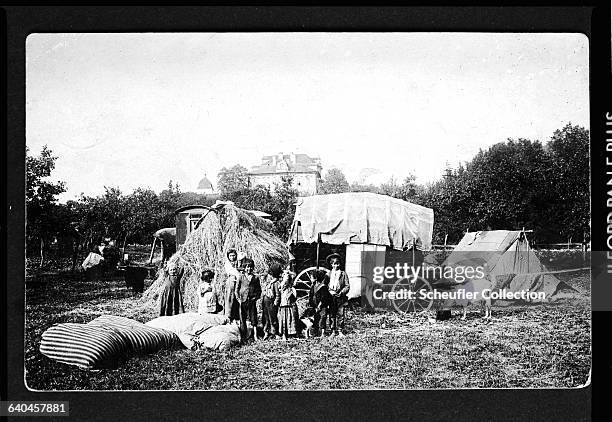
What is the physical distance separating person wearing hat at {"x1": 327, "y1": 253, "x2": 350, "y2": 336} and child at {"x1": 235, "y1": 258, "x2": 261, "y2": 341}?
1.79 feet

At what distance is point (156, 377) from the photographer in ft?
14.6

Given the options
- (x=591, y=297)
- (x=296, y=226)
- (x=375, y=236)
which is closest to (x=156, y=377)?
(x=296, y=226)

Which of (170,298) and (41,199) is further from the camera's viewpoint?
(170,298)

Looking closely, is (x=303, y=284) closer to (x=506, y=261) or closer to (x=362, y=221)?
(x=362, y=221)

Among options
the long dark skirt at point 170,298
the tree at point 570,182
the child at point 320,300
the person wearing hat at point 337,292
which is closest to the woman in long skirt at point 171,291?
the long dark skirt at point 170,298

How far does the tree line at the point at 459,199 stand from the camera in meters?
4.41

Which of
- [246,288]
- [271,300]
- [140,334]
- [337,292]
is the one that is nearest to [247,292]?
[246,288]

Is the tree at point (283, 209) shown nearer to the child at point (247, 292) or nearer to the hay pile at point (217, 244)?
the hay pile at point (217, 244)

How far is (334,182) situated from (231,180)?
72 centimetres

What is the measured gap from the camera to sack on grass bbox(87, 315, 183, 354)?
14.4 feet

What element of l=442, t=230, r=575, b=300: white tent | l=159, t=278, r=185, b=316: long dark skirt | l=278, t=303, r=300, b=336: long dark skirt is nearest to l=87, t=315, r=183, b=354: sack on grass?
l=159, t=278, r=185, b=316: long dark skirt

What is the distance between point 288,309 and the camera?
4.54 metres

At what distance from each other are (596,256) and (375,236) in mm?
1535

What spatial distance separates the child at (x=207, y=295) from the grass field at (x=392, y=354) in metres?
0.30
